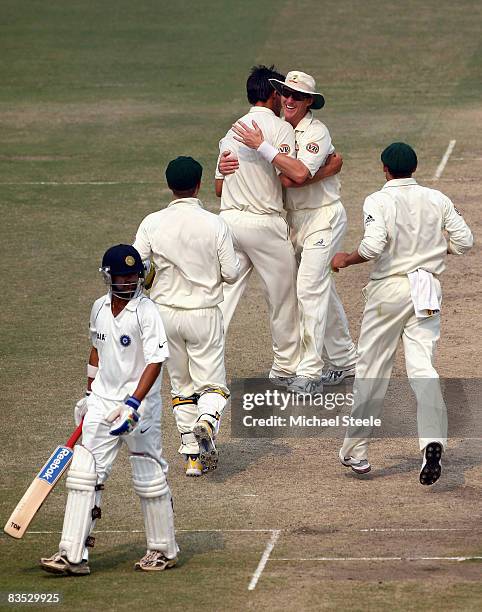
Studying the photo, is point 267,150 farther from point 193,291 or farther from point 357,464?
point 357,464

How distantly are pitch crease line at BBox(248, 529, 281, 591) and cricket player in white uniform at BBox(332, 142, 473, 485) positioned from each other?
125cm

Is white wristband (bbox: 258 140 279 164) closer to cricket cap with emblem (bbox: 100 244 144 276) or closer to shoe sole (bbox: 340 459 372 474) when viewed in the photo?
shoe sole (bbox: 340 459 372 474)

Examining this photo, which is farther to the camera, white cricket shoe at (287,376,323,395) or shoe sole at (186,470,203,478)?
white cricket shoe at (287,376,323,395)

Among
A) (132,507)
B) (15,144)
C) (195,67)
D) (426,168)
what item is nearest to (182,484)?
(132,507)

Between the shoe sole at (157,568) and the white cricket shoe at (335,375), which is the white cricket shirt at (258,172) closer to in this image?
the white cricket shoe at (335,375)

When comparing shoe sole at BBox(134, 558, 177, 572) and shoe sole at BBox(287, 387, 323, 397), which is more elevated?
shoe sole at BBox(287, 387, 323, 397)

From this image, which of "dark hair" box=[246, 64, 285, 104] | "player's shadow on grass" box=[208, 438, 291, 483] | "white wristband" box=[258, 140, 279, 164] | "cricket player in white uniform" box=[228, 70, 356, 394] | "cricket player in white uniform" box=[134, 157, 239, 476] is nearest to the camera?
A: "cricket player in white uniform" box=[134, 157, 239, 476]

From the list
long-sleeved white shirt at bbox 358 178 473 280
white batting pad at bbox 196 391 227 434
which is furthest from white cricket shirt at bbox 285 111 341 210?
white batting pad at bbox 196 391 227 434

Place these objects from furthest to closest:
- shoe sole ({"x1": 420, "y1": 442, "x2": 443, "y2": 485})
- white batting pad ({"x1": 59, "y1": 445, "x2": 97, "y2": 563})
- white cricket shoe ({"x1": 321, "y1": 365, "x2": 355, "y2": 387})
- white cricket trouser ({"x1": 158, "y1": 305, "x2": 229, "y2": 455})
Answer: white cricket shoe ({"x1": 321, "y1": 365, "x2": 355, "y2": 387}) < white cricket trouser ({"x1": 158, "y1": 305, "x2": 229, "y2": 455}) < shoe sole ({"x1": 420, "y1": 442, "x2": 443, "y2": 485}) < white batting pad ({"x1": 59, "y1": 445, "x2": 97, "y2": 563})

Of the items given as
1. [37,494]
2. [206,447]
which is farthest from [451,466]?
[37,494]

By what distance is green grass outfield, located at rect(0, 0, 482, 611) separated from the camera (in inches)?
324

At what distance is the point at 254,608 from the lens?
7734 millimetres

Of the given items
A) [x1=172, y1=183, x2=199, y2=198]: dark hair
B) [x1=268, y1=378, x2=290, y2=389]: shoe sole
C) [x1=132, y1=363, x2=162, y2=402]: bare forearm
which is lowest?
[x1=268, y1=378, x2=290, y2=389]: shoe sole

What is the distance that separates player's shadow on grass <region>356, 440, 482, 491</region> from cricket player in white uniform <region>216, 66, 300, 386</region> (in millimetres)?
1932
